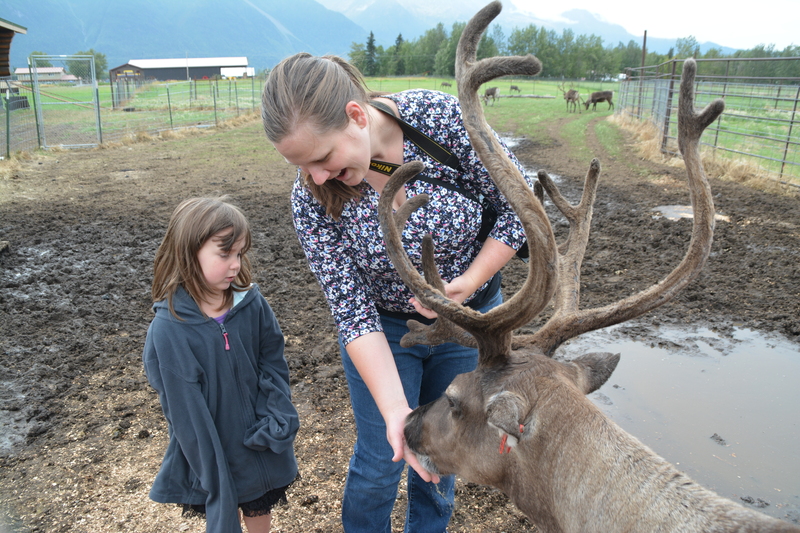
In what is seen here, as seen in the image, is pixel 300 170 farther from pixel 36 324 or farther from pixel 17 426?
pixel 36 324

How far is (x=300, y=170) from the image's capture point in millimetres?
2264

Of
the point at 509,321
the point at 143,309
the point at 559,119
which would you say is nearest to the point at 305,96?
the point at 509,321

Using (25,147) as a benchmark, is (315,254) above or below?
above

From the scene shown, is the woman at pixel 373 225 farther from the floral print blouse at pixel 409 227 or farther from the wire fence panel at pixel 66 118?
the wire fence panel at pixel 66 118

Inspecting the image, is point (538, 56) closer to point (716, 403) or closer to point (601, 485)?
point (716, 403)

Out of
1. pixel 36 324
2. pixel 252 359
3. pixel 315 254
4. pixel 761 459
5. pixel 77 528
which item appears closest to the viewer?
pixel 315 254

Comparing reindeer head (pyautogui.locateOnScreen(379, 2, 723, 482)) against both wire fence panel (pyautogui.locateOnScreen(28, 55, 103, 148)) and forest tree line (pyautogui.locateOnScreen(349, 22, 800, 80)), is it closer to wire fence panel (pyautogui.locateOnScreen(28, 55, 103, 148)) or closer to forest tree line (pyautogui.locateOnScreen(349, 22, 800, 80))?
wire fence panel (pyautogui.locateOnScreen(28, 55, 103, 148))

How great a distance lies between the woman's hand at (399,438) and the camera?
2279 mm

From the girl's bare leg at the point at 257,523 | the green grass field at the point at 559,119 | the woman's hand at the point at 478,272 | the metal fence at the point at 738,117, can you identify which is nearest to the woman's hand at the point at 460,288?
the woman's hand at the point at 478,272

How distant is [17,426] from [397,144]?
359 centimetres

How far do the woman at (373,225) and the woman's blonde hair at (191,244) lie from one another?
46 centimetres

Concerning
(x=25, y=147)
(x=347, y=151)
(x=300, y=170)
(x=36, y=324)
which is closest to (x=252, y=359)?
(x=300, y=170)

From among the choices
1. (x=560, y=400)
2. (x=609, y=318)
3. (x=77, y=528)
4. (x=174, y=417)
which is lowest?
(x=77, y=528)

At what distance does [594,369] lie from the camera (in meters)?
2.33
